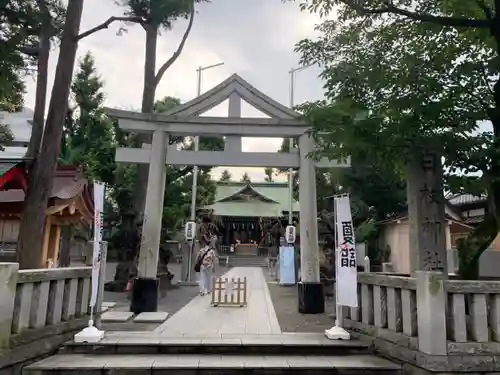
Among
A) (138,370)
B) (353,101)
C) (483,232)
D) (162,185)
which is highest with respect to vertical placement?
(353,101)

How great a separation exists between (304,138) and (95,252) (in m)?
5.43

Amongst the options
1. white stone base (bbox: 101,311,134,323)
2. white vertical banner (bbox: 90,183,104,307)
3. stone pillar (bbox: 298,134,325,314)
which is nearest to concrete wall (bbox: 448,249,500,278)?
stone pillar (bbox: 298,134,325,314)

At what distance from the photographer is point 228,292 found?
10.3 m

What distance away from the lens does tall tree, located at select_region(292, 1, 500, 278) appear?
5.32 metres

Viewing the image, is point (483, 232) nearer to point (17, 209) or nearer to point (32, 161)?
point (32, 161)

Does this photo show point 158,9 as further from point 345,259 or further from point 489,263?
point 489,263

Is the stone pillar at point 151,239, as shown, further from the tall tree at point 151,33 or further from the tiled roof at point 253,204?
the tiled roof at point 253,204

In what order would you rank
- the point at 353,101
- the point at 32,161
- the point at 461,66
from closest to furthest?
1. the point at 461,66
2. the point at 353,101
3. the point at 32,161

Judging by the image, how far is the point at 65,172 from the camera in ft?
37.4

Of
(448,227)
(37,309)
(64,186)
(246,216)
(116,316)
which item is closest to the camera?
(37,309)

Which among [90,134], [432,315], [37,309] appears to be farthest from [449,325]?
[90,134]

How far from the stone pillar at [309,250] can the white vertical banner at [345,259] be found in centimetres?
230

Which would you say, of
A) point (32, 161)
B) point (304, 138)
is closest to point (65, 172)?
point (32, 161)

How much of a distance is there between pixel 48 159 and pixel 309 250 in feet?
19.6
